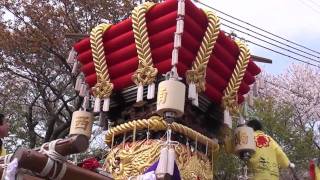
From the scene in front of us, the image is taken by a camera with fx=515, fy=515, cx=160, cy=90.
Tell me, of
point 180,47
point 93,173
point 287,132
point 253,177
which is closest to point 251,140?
point 253,177

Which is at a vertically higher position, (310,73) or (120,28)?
(310,73)

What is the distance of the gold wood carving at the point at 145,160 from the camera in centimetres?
486

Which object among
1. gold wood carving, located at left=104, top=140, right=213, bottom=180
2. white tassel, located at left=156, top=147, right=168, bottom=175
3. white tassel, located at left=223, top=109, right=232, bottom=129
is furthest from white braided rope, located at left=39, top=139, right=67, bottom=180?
white tassel, located at left=223, top=109, right=232, bottom=129

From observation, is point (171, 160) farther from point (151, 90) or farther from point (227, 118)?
point (227, 118)

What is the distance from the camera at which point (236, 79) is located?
558 centimetres

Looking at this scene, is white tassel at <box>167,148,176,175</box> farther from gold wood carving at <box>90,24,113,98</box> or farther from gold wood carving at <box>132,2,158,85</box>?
gold wood carving at <box>90,24,113,98</box>

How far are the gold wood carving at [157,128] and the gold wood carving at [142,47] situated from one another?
0.38 metres

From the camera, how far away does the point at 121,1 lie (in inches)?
410

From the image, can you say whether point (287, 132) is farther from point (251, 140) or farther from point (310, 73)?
point (251, 140)

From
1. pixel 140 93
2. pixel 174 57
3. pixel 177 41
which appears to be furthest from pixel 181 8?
pixel 140 93

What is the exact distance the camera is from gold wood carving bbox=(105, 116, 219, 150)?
495cm

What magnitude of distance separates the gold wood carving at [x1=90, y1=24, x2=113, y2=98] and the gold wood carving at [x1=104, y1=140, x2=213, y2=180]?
0.63 m

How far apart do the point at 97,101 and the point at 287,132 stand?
8.86 meters

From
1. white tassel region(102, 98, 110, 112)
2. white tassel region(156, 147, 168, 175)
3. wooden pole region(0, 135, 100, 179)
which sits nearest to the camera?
wooden pole region(0, 135, 100, 179)
